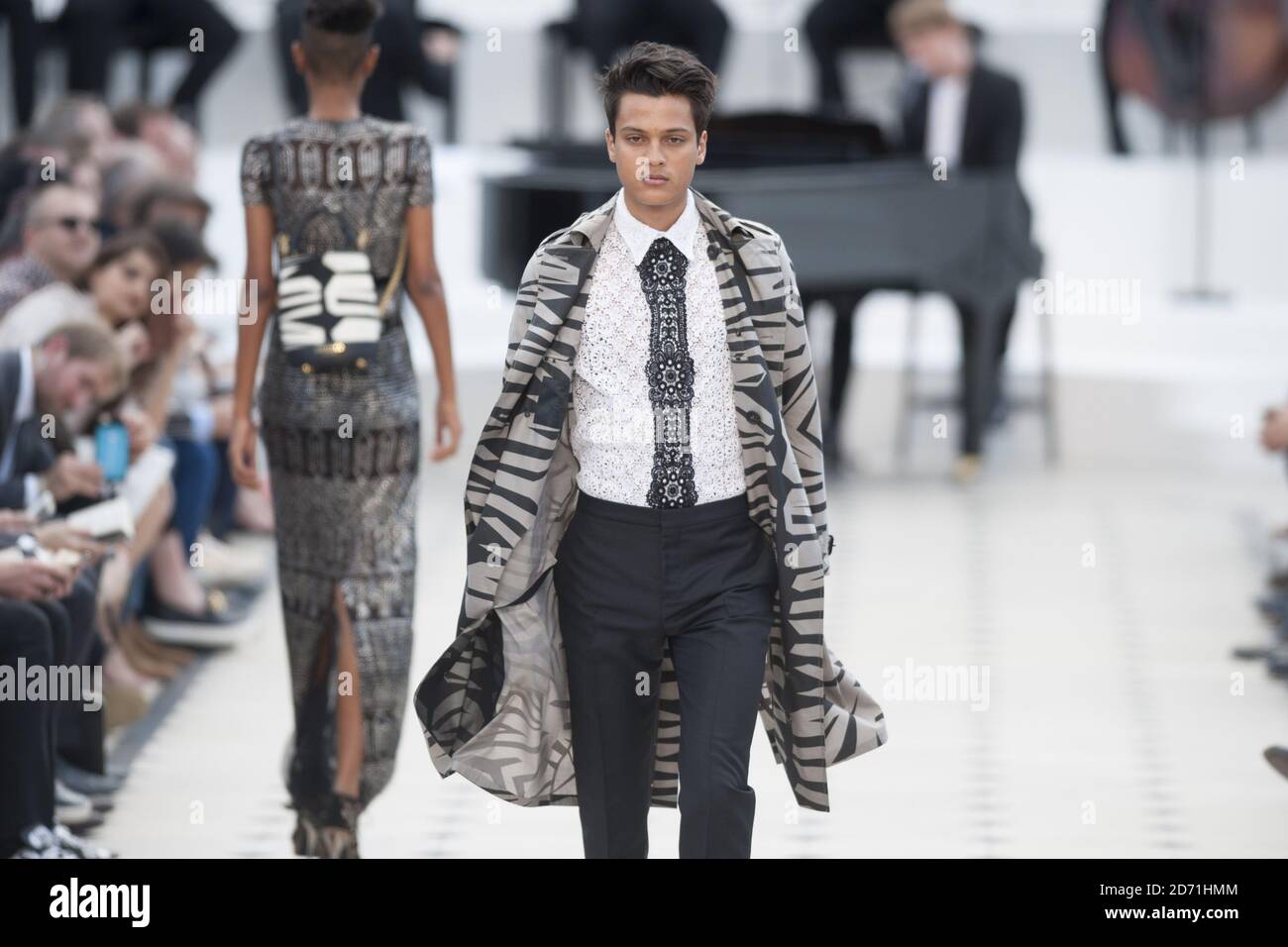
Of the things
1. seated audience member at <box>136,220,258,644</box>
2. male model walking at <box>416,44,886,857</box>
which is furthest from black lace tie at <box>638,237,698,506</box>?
seated audience member at <box>136,220,258,644</box>

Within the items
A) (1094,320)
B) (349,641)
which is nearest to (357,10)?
(349,641)

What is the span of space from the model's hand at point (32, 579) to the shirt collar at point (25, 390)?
58 cm

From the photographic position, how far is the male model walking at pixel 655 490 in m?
3.48

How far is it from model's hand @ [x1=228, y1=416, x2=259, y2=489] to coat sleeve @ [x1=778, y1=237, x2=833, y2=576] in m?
1.33

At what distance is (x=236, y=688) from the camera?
6.20 m

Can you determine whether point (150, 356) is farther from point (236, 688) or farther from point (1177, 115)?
point (1177, 115)

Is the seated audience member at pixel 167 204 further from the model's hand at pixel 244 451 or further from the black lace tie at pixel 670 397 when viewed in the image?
the black lace tie at pixel 670 397

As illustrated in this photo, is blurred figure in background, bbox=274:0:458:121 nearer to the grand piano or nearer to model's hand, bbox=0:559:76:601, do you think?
the grand piano

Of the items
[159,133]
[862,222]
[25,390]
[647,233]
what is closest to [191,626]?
[25,390]

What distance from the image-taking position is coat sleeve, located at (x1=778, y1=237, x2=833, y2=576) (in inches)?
140

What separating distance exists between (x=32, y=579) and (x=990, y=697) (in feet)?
8.68

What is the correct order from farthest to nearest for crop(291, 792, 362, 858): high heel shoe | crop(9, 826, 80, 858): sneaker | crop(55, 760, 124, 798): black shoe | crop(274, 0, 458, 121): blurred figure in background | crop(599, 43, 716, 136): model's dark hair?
1. crop(274, 0, 458, 121): blurred figure in background
2. crop(55, 760, 124, 798): black shoe
3. crop(291, 792, 362, 858): high heel shoe
4. crop(9, 826, 80, 858): sneaker
5. crop(599, 43, 716, 136): model's dark hair

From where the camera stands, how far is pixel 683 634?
356 cm
